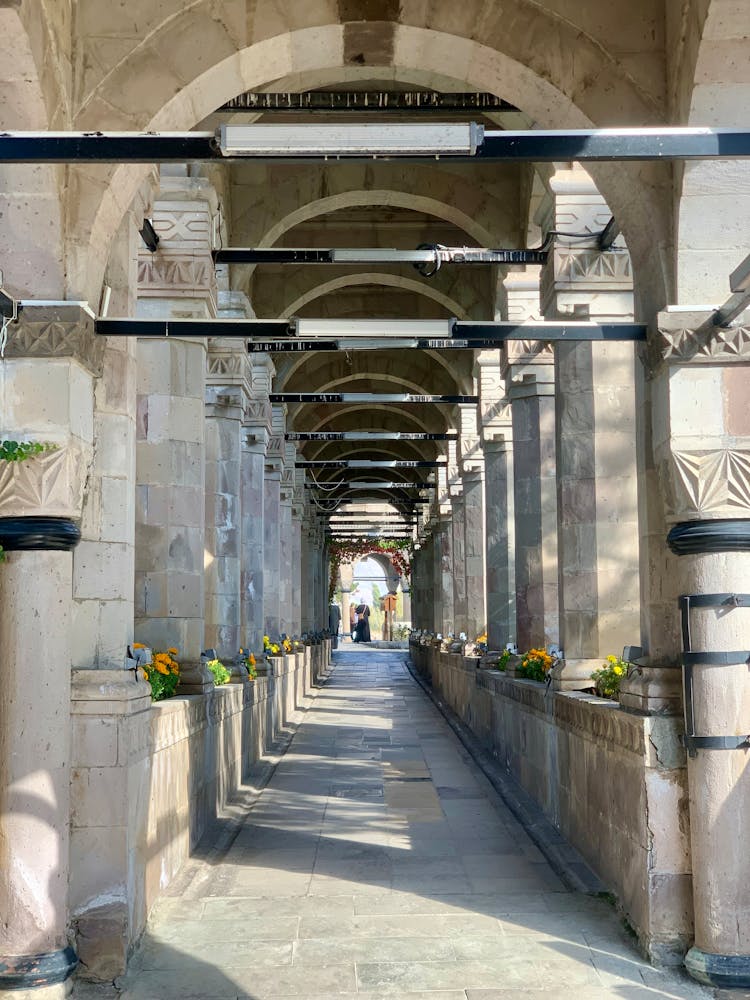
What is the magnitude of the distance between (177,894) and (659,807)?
314 cm

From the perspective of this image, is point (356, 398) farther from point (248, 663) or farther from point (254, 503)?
point (254, 503)

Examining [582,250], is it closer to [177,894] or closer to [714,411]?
[714,411]

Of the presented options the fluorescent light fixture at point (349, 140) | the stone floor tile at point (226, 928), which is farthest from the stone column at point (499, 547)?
the fluorescent light fixture at point (349, 140)

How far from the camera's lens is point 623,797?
667cm

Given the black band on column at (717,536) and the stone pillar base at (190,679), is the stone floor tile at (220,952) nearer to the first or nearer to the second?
the black band on column at (717,536)

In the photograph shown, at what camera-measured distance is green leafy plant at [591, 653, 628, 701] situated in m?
8.19

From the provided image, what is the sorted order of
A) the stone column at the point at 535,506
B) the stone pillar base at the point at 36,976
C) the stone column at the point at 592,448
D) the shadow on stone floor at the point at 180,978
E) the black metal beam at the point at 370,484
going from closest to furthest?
the stone pillar base at the point at 36,976 → the shadow on stone floor at the point at 180,978 → the stone column at the point at 592,448 → the stone column at the point at 535,506 → the black metal beam at the point at 370,484

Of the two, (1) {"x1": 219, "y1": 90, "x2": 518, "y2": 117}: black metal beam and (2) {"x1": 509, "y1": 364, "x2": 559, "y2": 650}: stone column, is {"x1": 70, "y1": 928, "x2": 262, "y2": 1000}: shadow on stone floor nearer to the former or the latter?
(1) {"x1": 219, "y1": 90, "x2": 518, "y2": 117}: black metal beam

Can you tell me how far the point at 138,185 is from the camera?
668cm

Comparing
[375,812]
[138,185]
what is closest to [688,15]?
[138,185]

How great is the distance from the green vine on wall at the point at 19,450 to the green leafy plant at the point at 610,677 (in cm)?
409

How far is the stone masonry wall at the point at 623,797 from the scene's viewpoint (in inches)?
236

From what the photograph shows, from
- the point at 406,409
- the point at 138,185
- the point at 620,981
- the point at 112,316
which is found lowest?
the point at 620,981

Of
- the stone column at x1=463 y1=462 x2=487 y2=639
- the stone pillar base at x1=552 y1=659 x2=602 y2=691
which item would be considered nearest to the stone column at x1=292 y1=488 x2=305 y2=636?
the stone column at x1=463 y1=462 x2=487 y2=639
